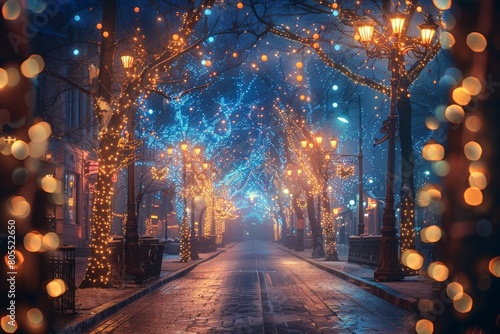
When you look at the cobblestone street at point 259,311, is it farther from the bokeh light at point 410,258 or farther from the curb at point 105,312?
the bokeh light at point 410,258

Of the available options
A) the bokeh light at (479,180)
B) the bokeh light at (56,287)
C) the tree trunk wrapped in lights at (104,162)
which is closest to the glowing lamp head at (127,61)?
the tree trunk wrapped in lights at (104,162)

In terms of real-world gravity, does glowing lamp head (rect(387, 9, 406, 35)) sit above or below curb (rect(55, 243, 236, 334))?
above

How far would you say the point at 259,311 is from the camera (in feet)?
51.1

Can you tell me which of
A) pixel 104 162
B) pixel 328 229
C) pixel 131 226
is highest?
pixel 104 162

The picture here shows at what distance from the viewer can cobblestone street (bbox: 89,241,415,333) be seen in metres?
12.7

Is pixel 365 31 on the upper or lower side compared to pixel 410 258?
upper

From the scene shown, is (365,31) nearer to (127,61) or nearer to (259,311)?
(127,61)

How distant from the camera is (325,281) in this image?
25938mm

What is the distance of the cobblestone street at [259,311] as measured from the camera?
12.7 meters

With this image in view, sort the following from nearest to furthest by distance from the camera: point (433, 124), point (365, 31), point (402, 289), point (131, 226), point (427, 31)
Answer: point (433, 124), point (402, 289), point (427, 31), point (365, 31), point (131, 226)

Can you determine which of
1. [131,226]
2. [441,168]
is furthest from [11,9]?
[131,226]

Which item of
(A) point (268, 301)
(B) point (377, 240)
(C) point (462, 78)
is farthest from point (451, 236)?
(B) point (377, 240)

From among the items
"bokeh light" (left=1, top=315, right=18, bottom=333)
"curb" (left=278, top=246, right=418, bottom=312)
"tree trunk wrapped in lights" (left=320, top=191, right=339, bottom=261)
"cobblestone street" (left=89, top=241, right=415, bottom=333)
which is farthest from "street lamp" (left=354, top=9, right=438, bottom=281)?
"tree trunk wrapped in lights" (left=320, top=191, right=339, bottom=261)

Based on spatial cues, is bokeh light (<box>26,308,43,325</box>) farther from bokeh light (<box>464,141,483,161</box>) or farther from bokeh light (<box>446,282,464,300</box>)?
bokeh light (<box>464,141,483,161</box>)
